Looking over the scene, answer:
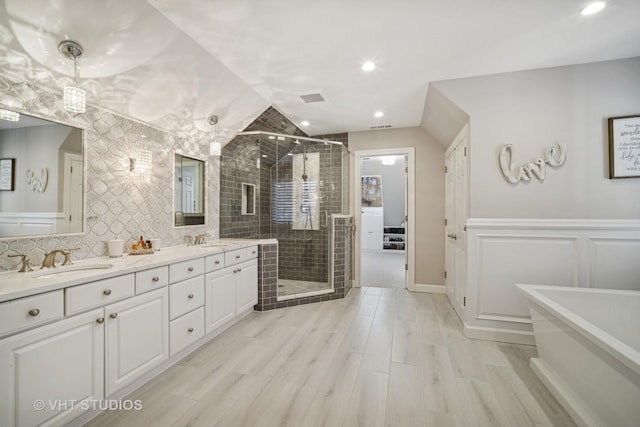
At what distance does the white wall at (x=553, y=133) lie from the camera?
8.02 feet

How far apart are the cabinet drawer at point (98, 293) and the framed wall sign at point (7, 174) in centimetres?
83

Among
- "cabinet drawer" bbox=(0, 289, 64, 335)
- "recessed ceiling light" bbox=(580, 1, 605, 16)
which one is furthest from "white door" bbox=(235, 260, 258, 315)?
"recessed ceiling light" bbox=(580, 1, 605, 16)

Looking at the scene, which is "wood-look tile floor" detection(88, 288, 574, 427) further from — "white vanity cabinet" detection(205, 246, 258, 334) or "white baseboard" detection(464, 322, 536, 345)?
"white vanity cabinet" detection(205, 246, 258, 334)

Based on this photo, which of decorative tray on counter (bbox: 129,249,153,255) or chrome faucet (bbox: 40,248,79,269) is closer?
Result: chrome faucet (bbox: 40,248,79,269)

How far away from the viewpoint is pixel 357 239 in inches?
178

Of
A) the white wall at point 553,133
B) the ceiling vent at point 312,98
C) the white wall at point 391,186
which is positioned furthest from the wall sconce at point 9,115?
the white wall at point 391,186

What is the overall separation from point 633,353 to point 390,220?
7.67 m

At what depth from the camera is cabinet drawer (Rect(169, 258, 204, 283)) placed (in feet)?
7.00

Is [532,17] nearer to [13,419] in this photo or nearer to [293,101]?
[293,101]

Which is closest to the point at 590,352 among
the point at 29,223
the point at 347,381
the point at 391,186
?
the point at 347,381

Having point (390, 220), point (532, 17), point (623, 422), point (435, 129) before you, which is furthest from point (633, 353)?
point (390, 220)

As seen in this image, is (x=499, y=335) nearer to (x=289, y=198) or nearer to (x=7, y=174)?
(x=289, y=198)

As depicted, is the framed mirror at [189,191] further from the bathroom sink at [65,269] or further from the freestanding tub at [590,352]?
the freestanding tub at [590,352]

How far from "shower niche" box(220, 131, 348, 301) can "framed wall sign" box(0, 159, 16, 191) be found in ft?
6.53
